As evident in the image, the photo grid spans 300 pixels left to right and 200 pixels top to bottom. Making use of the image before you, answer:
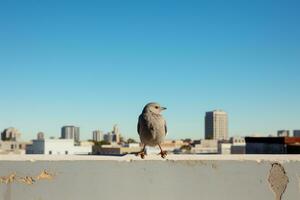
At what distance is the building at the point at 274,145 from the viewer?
4503 cm

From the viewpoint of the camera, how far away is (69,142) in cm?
7344

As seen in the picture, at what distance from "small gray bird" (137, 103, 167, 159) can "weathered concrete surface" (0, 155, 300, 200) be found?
73.2 inches

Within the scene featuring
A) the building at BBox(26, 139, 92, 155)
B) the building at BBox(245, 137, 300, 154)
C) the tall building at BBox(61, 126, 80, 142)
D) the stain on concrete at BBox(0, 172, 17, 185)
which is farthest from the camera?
the tall building at BBox(61, 126, 80, 142)

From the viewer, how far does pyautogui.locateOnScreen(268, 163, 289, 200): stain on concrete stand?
347 cm

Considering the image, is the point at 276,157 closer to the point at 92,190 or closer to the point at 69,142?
the point at 92,190

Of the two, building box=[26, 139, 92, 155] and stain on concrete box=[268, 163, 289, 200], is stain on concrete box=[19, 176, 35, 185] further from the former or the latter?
building box=[26, 139, 92, 155]

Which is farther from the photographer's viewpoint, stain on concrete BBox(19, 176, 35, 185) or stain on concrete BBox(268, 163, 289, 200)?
stain on concrete BBox(268, 163, 289, 200)

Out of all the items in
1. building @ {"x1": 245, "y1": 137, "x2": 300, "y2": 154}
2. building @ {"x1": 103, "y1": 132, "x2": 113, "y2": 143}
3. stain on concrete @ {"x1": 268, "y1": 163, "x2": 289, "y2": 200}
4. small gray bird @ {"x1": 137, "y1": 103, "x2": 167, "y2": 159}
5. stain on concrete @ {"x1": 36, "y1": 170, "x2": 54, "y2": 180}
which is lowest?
building @ {"x1": 103, "y1": 132, "x2": 113, "y2": 143}

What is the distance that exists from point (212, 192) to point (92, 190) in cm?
87

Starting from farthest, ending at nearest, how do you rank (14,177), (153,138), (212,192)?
(153,138) → (212,192) → (14,177)

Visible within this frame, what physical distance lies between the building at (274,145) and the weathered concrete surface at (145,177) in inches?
1641

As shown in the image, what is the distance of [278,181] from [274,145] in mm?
46327

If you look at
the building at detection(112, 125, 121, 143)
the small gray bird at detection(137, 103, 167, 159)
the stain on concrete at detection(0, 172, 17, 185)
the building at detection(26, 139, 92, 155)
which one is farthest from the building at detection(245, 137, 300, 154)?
the building at detection(112, 125, 121, 143)

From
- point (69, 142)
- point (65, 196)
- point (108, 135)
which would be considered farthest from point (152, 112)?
point (108, 135)
